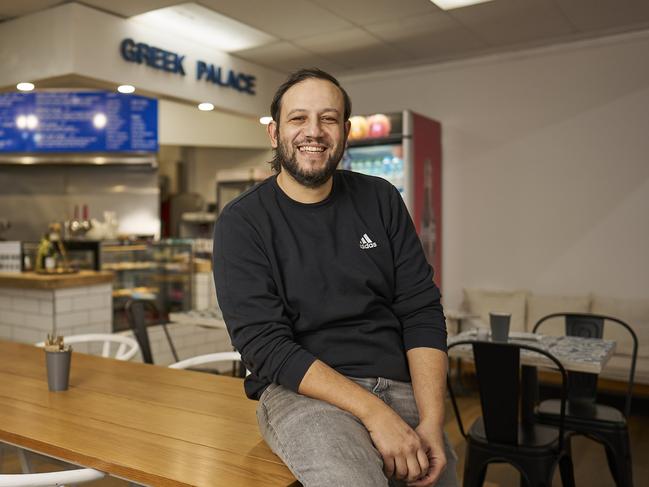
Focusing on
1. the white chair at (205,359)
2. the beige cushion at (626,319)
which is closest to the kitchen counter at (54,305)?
the white chair at (205,359)

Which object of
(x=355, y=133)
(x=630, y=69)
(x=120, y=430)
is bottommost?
(x=120, y=430)

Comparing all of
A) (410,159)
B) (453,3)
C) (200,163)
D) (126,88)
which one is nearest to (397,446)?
(453,3)

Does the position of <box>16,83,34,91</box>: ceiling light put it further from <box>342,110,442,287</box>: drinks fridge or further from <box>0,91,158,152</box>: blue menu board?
<box>342,110,442,287</box>: drinks fridge

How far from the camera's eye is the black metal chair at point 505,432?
248 centimetres

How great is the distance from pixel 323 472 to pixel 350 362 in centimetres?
32

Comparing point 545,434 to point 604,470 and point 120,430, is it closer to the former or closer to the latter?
point 604,470

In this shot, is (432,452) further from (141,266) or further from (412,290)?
(141,266)

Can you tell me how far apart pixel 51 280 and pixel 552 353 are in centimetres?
323

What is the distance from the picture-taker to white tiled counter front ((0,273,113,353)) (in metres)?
4.43

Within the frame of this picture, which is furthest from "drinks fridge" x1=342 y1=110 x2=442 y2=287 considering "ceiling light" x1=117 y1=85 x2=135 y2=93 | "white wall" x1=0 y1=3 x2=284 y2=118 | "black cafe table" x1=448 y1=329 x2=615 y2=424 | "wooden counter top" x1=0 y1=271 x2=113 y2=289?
"wooden counter top" x1=0 y1=271 x2=113 y2=289

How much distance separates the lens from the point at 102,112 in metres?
6.53

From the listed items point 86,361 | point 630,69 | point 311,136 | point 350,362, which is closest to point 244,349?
point 350,362

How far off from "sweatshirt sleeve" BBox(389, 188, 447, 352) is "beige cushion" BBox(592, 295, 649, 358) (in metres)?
3.53

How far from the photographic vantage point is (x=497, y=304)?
5371 mm
